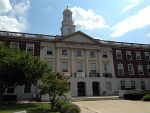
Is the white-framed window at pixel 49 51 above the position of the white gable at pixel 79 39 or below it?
below

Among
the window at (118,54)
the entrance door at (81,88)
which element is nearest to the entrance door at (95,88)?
the entrance door at (81,88)

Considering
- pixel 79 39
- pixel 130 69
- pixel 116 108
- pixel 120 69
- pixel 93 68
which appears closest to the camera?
pixel 116 108

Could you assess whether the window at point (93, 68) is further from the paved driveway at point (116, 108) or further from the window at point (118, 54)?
the paved driveway at point (116, 108)

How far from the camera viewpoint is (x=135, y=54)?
107 ft

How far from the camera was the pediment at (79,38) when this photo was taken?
28.3 meters

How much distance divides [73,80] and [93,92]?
5.04 meters

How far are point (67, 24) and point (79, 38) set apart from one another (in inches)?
536

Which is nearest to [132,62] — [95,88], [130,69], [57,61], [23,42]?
[130,69]

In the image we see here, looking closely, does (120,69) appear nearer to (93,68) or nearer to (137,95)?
(93,68)

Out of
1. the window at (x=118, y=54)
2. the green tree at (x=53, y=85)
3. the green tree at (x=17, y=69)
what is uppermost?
the window at (x=118, y=54)

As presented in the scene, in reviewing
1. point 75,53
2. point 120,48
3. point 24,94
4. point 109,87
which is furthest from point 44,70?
point 120,48

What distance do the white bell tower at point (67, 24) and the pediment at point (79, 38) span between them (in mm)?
12163

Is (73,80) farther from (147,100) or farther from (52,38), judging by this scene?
(147,100)

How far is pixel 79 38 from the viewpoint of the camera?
2916 cm
